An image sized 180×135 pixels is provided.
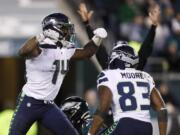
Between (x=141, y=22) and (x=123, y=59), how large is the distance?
280 inches

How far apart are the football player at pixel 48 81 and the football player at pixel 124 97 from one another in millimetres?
638

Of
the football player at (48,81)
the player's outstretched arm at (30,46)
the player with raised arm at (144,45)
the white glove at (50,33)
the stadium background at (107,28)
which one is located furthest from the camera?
the stadium background at (107,28)

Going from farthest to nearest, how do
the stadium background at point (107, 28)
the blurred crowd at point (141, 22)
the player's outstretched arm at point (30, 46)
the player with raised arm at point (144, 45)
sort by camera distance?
the blurred crowd at point (141, 22) → the stadium background at point (107, 28) → the player with raised arm at point (144, 45) → the player's outstretched arm at point (30, 46)

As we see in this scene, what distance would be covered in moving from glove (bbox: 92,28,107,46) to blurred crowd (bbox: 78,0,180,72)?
20.0 feet

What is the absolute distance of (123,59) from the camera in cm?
902

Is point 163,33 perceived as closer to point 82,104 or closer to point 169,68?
point 169,68

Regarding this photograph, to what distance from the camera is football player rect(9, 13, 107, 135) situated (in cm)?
934

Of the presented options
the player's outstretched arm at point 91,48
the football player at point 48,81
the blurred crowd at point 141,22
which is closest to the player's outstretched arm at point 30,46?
the football player at point 48,81

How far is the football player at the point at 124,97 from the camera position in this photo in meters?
8.77

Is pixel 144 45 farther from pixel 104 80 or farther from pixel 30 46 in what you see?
pixel 30 46

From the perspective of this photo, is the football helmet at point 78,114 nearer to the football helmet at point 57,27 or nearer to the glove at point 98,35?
the glove at point 98,35

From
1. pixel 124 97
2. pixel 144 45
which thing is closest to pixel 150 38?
pixel 144 45

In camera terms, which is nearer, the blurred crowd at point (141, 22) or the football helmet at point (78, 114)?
the football helmet at point (78, 114)

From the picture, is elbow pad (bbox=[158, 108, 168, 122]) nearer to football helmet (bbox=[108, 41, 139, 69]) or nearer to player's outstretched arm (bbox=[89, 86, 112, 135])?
football helmet (bbox=[108, 41, 139, 69])
